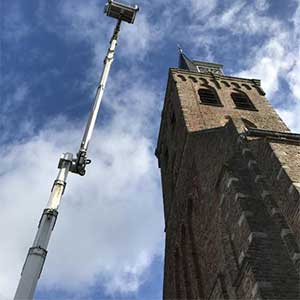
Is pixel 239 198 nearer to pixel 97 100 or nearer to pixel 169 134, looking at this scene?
pixel 97 100

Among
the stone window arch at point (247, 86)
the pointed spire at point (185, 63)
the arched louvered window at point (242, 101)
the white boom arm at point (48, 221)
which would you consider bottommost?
the white boom arm at point (48, 221)

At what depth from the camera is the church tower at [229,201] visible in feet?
26.2

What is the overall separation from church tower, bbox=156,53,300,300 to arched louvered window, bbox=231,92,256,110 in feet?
0.20

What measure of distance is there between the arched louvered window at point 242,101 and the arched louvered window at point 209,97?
3.40ft

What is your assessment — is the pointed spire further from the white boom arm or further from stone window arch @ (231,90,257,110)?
the white boom arm

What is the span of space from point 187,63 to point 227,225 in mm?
23254

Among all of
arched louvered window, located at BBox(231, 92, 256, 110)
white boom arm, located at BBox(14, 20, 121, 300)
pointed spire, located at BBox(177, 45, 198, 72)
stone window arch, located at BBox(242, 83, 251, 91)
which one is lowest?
white boom arm, located at BBox(14, 20, 121, 300)

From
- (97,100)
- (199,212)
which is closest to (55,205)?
(97,100)

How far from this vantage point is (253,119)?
18.7m

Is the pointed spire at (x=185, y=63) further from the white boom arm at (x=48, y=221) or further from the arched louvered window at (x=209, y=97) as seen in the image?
the white boom arm at (x=48, y=221)

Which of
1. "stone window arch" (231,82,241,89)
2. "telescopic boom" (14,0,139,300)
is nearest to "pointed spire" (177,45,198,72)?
"stone window arch" (231,82,241,89)

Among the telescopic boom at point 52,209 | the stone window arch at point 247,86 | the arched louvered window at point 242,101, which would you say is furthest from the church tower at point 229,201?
the telescopic boom at point 52,209

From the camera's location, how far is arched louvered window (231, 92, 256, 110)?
20562mm

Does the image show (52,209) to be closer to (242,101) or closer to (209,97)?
(209,97)
